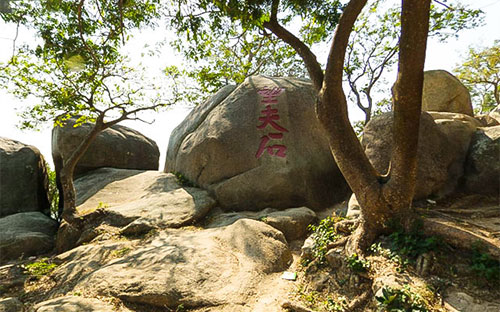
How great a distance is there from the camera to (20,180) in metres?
10.2

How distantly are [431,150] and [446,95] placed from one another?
5.53 m

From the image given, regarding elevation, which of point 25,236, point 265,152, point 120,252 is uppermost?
point 265,152

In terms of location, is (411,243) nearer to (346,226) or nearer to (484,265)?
(484,265)

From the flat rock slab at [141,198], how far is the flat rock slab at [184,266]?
1121mm

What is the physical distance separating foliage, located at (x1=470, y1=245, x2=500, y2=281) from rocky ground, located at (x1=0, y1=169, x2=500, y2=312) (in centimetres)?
3

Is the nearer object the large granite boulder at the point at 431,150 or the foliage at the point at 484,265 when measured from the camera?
the foliage at the point at 484,265

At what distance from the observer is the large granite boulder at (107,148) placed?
441 inches

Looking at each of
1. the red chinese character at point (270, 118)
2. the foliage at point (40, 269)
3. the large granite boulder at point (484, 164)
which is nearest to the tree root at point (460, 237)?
the large granite boulder at point (484, 164)

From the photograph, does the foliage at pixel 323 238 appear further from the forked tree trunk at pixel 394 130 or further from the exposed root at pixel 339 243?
the forked tree trunk at pixel 394 130

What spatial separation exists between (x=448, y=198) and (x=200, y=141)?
23.8 feet

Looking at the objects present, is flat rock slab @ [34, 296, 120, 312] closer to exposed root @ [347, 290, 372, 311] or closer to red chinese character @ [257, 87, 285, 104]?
exposed root @ [347, 290, 372, 311]

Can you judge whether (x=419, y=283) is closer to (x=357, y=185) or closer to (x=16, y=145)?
(x=357, y=185)

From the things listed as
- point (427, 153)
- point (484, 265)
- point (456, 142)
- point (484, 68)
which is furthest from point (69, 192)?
point (484, 68)

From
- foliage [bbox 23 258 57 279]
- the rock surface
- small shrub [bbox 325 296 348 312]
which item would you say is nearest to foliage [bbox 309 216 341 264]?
small shrub [bbox 325 296 348 312]
